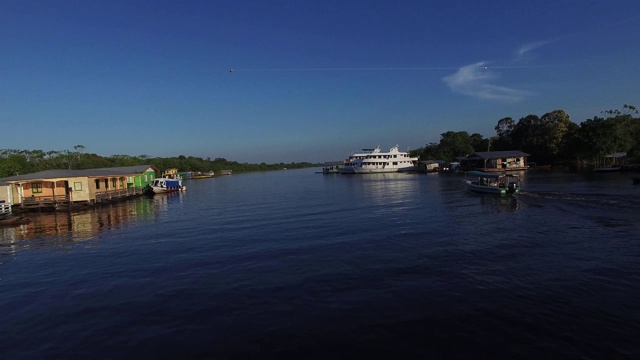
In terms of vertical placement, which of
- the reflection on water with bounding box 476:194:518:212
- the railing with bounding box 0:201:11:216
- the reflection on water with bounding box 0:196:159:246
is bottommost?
the reflection on water with bounding box 476:194:518:212

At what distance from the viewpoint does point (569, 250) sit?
48.9 feet

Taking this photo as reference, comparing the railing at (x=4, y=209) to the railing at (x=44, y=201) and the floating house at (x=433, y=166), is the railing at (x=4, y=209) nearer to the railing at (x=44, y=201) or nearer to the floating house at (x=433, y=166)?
the railing at (x=44, y=201)

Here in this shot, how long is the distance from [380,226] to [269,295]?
1210cm

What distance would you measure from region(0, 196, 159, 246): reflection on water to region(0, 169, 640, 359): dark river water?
36.6 inches

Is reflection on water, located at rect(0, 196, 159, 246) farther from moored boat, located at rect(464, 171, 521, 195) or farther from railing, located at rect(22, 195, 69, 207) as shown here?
moored boat, located at rect(464, 171, 521, 195)

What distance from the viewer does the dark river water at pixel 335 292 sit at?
8148 millimetres

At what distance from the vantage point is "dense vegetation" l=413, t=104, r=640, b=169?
6788 centimetres

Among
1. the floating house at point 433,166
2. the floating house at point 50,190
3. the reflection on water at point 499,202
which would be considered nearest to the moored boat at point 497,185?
the reflection on water at point 499,202

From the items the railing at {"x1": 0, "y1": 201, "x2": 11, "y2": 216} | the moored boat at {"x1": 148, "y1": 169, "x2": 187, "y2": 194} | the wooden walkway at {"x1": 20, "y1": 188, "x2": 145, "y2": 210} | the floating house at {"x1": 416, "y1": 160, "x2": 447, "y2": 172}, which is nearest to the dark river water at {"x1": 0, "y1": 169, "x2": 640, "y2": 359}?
the railing at {"x1": 0, "y1": 201, "x2": 11, "y2": 216}

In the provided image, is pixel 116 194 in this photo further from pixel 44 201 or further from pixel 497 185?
pixel 497 185

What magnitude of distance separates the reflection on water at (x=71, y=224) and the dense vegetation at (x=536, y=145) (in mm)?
32480

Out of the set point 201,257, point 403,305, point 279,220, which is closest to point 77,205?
point 279,220

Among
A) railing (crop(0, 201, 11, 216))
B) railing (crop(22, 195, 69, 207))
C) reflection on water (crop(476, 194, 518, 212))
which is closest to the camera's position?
reflection on water (crop(476, 194, 518, 212))

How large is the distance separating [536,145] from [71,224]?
3665 inches
